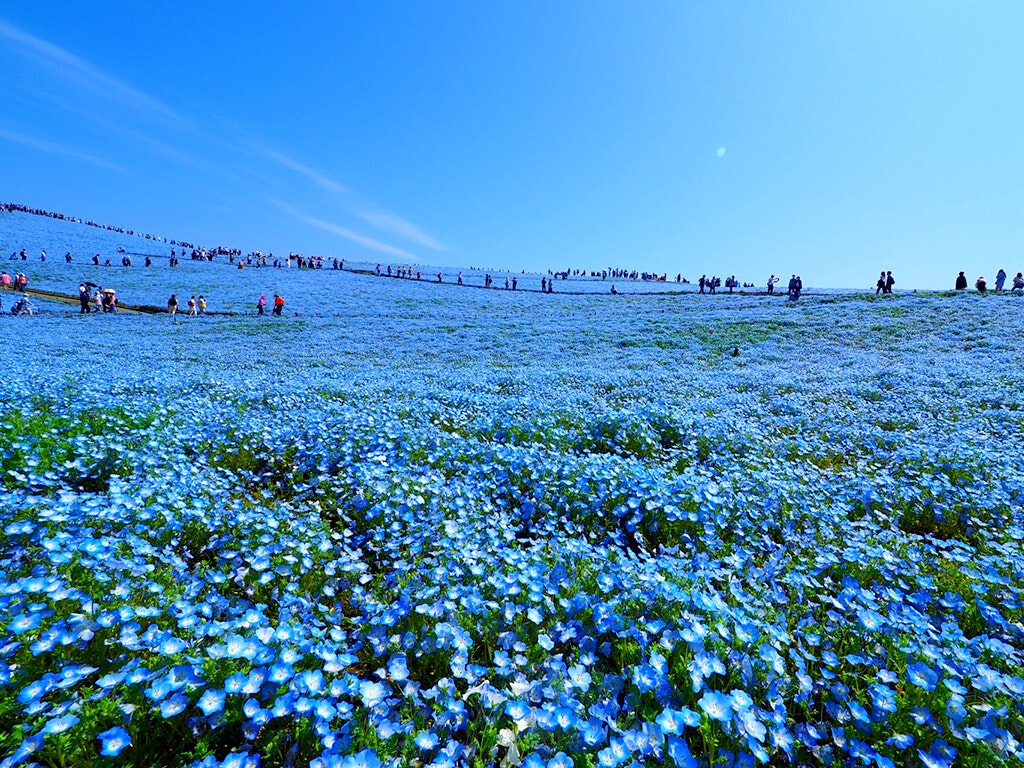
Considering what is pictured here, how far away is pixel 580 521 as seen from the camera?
508 cm

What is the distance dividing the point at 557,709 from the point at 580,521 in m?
2.73

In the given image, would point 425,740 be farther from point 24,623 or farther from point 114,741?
point 24,623

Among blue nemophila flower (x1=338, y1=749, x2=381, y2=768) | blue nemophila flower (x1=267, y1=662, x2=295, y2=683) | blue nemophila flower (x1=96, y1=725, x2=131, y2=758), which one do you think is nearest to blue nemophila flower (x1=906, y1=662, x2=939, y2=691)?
blue nemophila flower (x1=338, y1=749, x2=381, y2=768)

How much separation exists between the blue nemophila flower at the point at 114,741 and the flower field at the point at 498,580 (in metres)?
0.01

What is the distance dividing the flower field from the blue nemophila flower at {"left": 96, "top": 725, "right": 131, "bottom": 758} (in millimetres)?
13

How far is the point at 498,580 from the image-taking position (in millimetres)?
3340

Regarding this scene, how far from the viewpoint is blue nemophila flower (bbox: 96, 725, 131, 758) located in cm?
199

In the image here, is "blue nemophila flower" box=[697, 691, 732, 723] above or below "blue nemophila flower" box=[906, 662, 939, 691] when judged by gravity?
below

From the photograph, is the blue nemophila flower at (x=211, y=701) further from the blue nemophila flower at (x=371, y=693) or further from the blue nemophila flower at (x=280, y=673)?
the blue nemophila flower at (x=371, y=693)

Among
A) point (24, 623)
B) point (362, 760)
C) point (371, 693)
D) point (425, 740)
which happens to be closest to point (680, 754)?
point (425, 740)

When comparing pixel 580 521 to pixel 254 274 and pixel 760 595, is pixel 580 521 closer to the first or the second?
pixel 760 595

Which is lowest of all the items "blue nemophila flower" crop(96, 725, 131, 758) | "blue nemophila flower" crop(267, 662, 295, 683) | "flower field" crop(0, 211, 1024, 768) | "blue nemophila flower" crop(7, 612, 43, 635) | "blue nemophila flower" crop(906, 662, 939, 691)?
"flower field" crop(0, 211, 1024, 768)

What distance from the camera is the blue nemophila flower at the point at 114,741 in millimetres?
1993

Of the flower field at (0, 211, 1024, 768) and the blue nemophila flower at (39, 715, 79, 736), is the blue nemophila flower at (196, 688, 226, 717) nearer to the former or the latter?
the flower field at (0, 211, 1024, 768)
